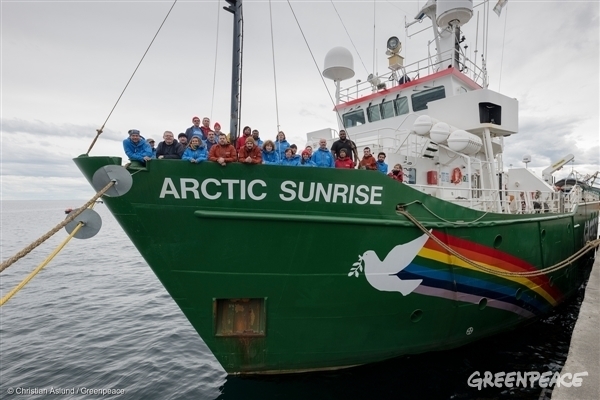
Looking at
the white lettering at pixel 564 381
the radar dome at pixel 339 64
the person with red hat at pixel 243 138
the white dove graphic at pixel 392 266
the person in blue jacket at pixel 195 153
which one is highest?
the radar dome at pixel 339 64

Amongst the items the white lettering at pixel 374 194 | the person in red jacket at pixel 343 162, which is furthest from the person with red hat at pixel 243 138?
the white lettering at pixel 374 194

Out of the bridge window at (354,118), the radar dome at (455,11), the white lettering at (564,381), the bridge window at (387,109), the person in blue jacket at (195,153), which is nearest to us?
the white lettering at (564,381)

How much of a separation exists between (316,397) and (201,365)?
2.37m

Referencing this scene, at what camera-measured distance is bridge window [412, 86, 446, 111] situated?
29.2 feet

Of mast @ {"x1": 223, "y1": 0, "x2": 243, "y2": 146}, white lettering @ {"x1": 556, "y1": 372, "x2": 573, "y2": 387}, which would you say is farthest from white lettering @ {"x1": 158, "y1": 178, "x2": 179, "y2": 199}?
white lettering @ {"x1": 556, "y1": 372, "x2": 573, "y2": 387}

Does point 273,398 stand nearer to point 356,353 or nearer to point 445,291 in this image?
point 356,353

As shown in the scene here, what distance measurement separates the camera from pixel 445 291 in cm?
528

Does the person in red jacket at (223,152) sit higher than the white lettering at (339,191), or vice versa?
the person in red jacket at (223,152)

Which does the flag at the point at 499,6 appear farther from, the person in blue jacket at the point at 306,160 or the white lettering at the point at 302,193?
the white lettering at the point at 302,193

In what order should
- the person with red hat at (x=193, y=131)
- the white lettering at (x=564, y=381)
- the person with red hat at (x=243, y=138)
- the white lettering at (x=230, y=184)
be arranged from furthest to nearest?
1. the person with red hat at (x=193, y=131)
2. the person with red hat at (x=243, y=138)
3. the white lettering at (x=230, y=184)
4. the white lettering at (x=564, y=381)

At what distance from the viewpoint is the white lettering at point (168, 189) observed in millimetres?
3949

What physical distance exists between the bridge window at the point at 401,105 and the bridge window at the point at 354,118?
3.57 ft

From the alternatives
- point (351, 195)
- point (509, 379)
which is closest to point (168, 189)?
point (351, 195)

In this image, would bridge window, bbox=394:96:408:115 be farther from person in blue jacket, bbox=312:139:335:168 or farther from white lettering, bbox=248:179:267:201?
white lettering, bbox=248:179:267:201
